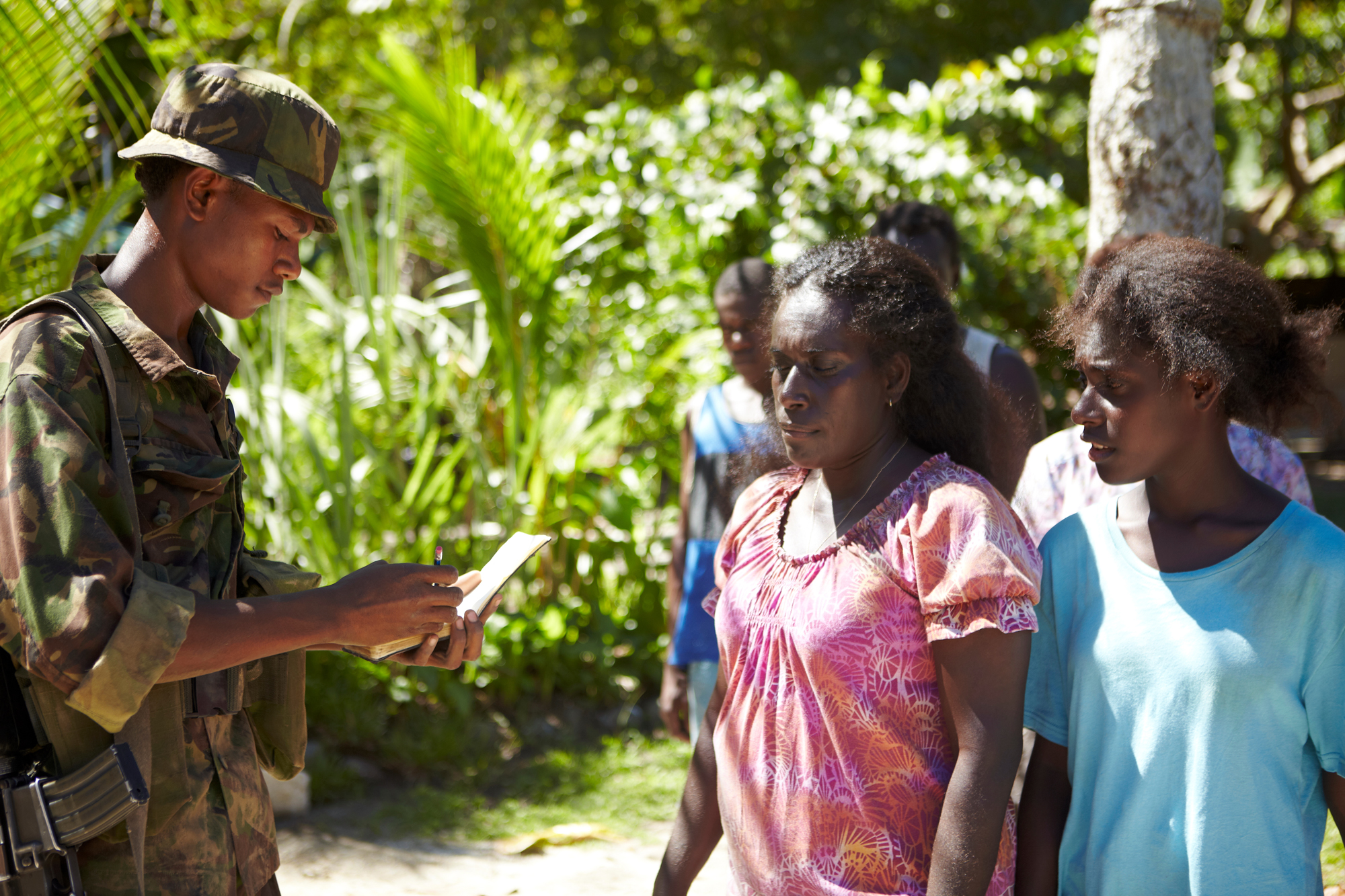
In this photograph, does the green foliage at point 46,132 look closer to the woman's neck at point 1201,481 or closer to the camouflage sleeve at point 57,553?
the camouflage sleeve at point 57,553

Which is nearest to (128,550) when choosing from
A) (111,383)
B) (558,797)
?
(111,383)

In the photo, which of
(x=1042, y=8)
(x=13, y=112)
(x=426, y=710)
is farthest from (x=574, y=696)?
(x=1042, y=8)

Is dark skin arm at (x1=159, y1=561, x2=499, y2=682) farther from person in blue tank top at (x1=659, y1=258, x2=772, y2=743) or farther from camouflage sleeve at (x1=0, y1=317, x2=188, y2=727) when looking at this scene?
person in blue tank top at (x1=659, y1=258, x2=772, y2=743)

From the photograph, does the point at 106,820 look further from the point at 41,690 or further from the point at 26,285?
the point at 26,285

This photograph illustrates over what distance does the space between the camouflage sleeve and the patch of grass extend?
3151mm

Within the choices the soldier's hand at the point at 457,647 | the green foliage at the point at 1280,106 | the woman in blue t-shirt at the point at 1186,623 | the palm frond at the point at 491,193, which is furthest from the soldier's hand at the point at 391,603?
the green foliage at the point at 1280,106

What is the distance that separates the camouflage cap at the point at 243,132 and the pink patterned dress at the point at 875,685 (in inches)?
38.5

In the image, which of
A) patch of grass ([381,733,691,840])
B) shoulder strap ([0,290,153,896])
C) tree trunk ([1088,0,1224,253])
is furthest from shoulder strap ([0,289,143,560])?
patch of grass ([381,733,691,840])

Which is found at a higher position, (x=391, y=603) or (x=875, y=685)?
(x=391, y=603)

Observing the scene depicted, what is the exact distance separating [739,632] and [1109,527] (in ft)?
2.11

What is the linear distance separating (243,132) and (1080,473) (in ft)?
6.00

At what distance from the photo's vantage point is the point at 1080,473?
8.20ft

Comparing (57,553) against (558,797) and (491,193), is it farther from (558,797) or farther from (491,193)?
(491,193)

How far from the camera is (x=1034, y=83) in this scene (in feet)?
20.7
